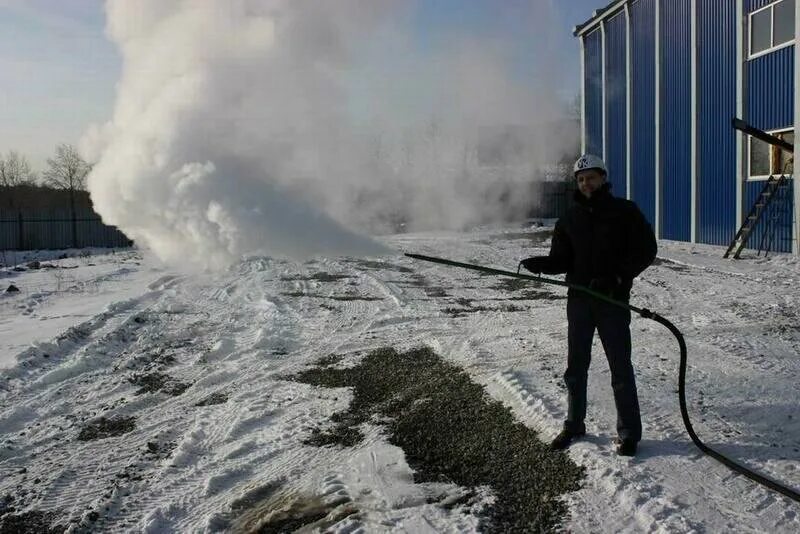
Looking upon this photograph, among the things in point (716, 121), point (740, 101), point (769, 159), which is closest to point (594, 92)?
point (716, 121)

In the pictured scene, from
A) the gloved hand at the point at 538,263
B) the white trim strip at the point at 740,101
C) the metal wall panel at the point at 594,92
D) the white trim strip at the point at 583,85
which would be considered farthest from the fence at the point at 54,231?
the gloved hand at the point at 538,263

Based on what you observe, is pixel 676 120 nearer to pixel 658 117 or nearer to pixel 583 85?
pixel 658 117

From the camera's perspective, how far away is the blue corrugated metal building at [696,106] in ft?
56.0

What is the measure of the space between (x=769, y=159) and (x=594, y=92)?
12213mm

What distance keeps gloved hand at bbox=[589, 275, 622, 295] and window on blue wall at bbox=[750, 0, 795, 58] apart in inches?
605

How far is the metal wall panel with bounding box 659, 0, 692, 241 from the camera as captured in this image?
21.2 metres

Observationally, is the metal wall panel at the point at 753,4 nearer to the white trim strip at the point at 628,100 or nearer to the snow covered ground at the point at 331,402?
the white trim strip at the point at 628,100

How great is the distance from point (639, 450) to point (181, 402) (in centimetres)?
431

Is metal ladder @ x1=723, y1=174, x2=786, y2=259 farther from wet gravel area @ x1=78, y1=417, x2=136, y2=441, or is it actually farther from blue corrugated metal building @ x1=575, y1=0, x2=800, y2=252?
wet gravel area @ x1=78, y1=417, x2=136, y2=441

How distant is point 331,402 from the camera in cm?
630

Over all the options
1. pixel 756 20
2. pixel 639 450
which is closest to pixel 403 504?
pixel 639 450

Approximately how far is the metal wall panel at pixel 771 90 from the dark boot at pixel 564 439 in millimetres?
15258

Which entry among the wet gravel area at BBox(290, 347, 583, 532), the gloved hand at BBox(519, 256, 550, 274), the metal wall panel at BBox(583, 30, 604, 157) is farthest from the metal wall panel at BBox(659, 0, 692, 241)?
the gloved hand at BBox(519, 256, 550, 274)

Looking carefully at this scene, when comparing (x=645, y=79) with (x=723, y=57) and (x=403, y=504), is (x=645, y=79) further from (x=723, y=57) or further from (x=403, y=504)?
(x=403, y=504)
